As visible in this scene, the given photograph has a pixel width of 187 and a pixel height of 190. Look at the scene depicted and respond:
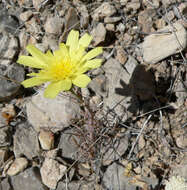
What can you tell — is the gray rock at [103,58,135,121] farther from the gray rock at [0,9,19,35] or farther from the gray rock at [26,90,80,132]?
the gray rock at [0,9,19,35]

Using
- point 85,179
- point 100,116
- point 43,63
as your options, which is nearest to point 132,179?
point 85,179

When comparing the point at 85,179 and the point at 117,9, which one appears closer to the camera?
the point at 85,179

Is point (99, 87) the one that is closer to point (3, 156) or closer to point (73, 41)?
point (73, 41)

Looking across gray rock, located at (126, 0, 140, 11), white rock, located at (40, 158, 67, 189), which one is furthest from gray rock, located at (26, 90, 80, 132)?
gray rock, located at (126, 0, 140, 11)

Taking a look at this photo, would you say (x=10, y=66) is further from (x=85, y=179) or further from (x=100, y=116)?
(x=85, y=179)

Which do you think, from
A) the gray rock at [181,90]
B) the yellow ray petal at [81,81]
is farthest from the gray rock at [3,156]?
the gray rock at [181,90]

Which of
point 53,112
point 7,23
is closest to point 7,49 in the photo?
point 7,23
